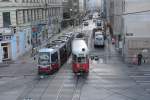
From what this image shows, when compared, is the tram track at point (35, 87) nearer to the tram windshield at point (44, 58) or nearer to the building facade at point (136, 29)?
the tram windshield at point (44, 58)

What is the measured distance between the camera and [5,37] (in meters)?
54.7

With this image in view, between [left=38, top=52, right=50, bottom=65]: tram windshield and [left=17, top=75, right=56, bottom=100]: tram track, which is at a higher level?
[left=38, top=52, right=50, bottom=65]: tram windshield

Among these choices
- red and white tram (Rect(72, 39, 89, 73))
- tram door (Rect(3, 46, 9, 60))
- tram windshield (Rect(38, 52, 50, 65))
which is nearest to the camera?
red and white tram (Rect(72, 39, 89, 73))

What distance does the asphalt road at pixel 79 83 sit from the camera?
111ft

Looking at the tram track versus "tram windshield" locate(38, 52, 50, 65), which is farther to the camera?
"tram windshield" locate(38, 52, 50, 65)

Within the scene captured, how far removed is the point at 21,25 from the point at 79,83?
24236mm

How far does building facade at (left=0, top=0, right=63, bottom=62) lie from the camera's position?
54719 mm

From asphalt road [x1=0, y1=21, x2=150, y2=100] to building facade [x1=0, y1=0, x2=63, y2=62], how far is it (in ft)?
16.2

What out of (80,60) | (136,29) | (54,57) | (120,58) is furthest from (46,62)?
(120,58)

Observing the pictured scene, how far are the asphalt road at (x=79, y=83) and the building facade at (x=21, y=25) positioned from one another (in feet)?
16.2

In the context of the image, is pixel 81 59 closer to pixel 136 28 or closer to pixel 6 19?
pixel 136 28

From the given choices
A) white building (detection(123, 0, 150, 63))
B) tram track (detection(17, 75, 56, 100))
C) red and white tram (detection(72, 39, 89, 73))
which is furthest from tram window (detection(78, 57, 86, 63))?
white building (detection(123, 0, 150, 63))

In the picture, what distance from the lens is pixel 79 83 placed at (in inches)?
1535

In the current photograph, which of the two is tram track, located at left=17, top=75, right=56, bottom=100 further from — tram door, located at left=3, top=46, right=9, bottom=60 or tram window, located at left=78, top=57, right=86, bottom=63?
tram door, located at left=3, top=46, right=9, bottom=60
